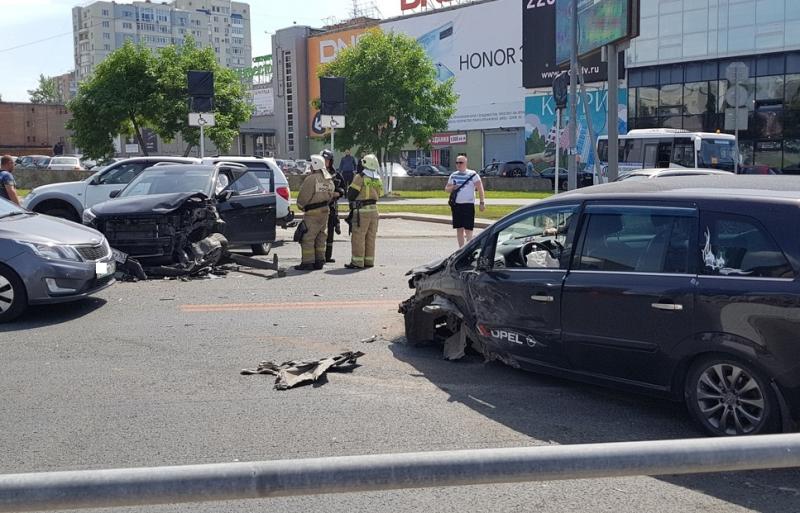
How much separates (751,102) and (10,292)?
3995 cm

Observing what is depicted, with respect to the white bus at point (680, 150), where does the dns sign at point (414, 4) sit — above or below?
above

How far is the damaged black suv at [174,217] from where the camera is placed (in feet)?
38.2

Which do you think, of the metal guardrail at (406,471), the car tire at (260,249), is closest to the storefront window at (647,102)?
the car tire at (260,249)

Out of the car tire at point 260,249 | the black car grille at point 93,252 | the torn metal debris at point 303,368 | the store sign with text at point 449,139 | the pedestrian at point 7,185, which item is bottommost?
the torn metal debris at point 303,368

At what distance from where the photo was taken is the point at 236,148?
88.2 m

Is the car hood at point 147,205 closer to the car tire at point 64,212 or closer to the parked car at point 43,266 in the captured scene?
the parked car at point 43,266

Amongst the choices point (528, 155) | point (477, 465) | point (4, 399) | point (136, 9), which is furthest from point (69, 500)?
point (136, 9)

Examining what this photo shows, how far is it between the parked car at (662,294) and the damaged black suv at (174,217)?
6.24m

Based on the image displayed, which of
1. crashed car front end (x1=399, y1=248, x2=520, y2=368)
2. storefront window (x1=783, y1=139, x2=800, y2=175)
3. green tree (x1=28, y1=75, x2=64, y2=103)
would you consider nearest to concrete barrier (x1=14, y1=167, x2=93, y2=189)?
crashed car front end (x1=399, y1=248, x2=520, y2=368)

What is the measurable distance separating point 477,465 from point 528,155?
5847cm

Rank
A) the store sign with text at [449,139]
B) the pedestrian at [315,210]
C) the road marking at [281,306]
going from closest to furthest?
1. the road marking at [281,306]
2. the pedestrian at [315,210]
3. the store sign with text at [449,139]

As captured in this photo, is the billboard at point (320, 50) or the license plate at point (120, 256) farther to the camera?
the billboard at point (320, 50)

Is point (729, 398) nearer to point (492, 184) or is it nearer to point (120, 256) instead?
point (120, 256)

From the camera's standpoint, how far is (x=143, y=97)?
37.3 meters
